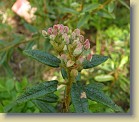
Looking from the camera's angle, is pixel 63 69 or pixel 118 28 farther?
pixel 118 28

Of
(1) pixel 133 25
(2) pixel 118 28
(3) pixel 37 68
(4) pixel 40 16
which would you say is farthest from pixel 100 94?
(2) pixel 118 28

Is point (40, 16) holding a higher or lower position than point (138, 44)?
higher

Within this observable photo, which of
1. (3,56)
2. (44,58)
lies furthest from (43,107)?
(3,56)

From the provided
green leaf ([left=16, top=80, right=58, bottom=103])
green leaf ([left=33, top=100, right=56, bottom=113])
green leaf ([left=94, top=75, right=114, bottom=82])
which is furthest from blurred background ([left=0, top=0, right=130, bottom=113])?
green leaf ([left=16, top=80, right=58, bottom=103])

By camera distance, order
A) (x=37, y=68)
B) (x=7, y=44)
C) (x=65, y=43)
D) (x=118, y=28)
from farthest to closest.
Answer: (x=118, y=28) → (x=37, y=68) → (x=7, y=44) → (x=65, y=43)

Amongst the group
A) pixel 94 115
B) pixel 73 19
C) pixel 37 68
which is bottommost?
pixel 94 115

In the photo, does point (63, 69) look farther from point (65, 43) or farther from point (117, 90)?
point (117, 90)

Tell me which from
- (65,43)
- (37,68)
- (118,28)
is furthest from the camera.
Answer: (118,28)
